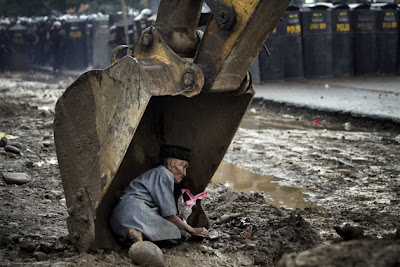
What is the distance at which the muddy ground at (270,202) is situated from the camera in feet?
13.7

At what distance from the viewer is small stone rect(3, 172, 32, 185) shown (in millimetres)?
6375

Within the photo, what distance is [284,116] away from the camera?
12.5m

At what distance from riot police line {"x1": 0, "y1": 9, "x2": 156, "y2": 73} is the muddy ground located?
16345mm

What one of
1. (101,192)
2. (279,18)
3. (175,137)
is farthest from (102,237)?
(279,18)

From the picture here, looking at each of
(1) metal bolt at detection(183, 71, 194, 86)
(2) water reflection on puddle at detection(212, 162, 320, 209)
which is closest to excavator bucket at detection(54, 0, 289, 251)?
(1) metal bolt at detection(183, 71, 194, 86)

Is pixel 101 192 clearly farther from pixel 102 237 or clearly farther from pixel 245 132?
pixel 245 132

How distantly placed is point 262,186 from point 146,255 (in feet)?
10.1

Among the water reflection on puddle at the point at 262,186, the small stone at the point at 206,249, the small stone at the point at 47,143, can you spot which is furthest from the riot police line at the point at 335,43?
the small stone at the point at 206,249

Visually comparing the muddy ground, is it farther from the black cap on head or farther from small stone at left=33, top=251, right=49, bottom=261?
the black cap on head

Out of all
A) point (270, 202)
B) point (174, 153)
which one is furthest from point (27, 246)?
point (270, 202)

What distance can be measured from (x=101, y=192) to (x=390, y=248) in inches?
77.7

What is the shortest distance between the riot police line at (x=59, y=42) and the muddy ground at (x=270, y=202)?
644 inches

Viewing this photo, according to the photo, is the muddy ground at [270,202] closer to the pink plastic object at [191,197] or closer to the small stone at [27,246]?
the small stone at [27,246]

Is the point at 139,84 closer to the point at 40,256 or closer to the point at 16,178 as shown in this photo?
the point at 40,256
